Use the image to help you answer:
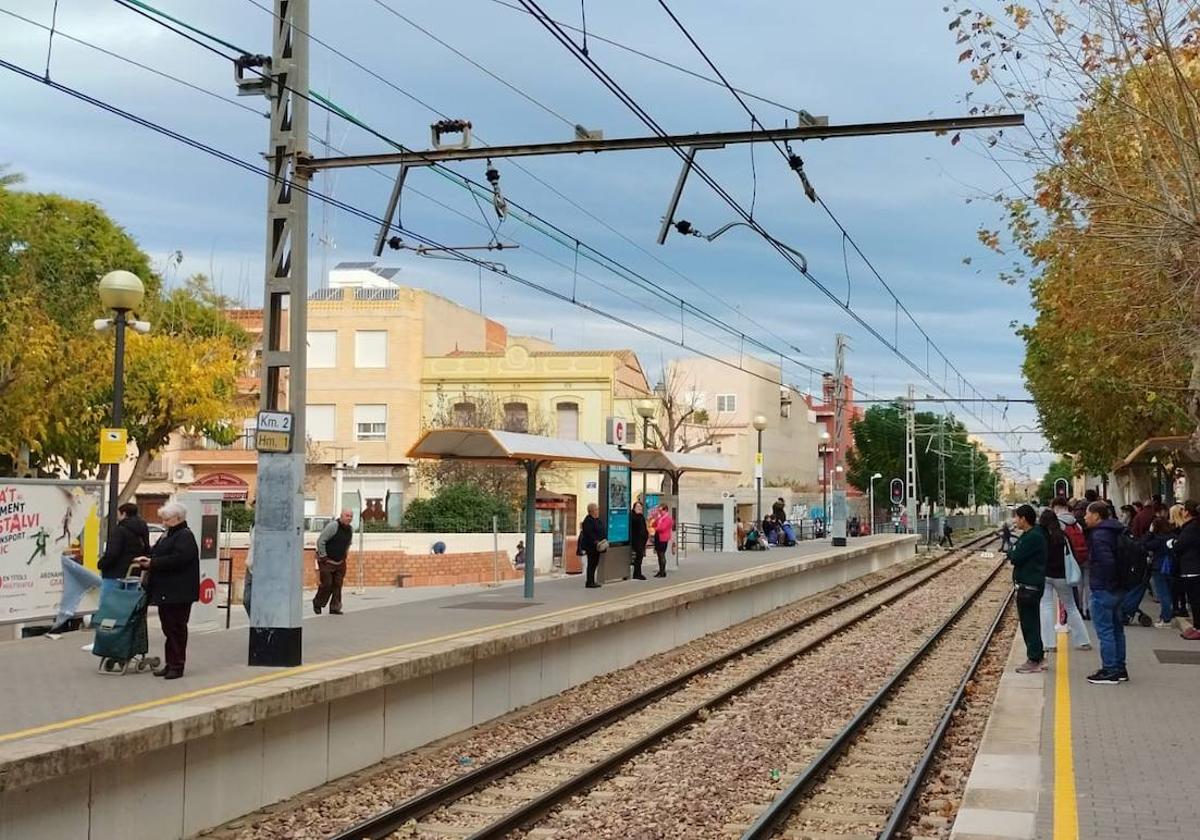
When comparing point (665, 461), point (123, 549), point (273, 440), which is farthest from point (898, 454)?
point (123, 549)

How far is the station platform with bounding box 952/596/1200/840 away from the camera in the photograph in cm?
724

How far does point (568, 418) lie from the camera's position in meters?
55.3

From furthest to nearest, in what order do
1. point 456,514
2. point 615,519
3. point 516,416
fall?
point 516,416 → point 456,514 → point 615,519

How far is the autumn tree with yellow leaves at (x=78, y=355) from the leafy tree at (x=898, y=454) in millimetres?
56932

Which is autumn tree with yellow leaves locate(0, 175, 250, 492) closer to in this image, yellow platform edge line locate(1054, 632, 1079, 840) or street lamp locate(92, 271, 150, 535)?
street lamp locate(92, 271, 150, 535)

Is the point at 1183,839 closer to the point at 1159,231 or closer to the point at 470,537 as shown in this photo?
the point at 1159,231

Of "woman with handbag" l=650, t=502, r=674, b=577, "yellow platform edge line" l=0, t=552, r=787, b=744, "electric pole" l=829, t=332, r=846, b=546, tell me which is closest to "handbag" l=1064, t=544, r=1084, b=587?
"yellow platform edge line" l=0, t=552, r=787, b=744

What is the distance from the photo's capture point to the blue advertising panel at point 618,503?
2272cm

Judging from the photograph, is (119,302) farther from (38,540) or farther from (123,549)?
(123,549)

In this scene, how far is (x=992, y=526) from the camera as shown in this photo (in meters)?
131

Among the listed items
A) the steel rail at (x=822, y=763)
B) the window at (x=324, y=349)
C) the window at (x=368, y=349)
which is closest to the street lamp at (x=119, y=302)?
the steel rail at (x=822, y=763)

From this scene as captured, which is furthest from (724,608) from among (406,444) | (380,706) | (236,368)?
(406,444)

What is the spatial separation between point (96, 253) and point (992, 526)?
4362 inches

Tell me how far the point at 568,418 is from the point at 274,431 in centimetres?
4363
